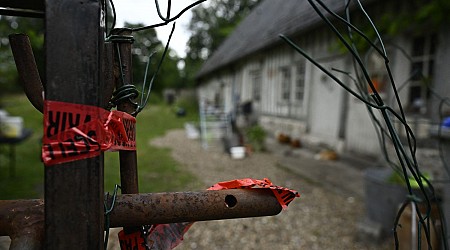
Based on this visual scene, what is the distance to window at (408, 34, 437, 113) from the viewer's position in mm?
4070

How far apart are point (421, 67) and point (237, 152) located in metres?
3.82

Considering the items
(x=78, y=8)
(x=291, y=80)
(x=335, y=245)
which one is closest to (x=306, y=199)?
(x=335, y=245)

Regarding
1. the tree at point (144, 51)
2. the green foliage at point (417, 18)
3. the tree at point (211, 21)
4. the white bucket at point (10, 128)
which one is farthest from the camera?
the tree at point (211, 21)

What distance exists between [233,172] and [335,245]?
290 centimetres

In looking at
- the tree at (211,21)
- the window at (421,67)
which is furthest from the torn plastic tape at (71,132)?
the tree at (211,21)

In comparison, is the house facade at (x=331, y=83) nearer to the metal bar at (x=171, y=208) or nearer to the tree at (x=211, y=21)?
the metal bar at (x=171, y=208)

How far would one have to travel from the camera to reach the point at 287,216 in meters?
3.48

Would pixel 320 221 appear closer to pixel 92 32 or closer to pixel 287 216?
pixel 287 216

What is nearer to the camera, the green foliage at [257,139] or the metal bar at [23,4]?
the metal bar at [23,4]

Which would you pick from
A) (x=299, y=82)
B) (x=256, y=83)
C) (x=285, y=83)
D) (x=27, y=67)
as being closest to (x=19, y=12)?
(x=27, y=67)

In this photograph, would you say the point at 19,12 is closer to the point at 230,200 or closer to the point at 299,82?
the point at 230,200

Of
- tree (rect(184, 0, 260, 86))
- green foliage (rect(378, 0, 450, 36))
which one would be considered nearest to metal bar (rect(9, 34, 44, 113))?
green foliage (rect(378, 0, 450, 36))

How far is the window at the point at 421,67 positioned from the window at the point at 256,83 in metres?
5.88

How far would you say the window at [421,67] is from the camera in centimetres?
407
